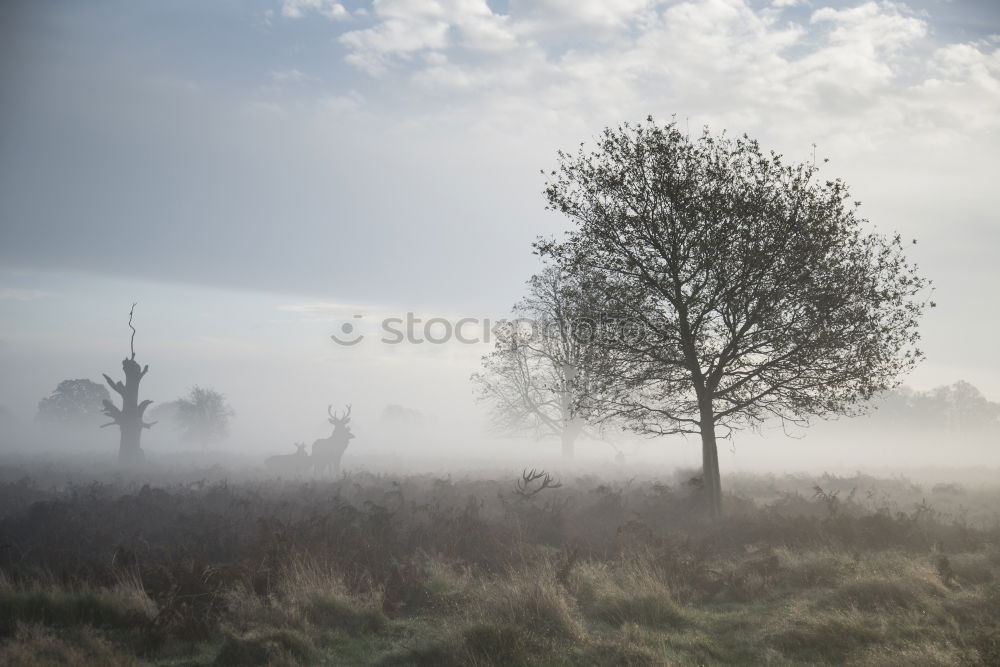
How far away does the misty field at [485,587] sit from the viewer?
6664 mm

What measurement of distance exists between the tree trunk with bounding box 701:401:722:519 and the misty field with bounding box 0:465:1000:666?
726mm

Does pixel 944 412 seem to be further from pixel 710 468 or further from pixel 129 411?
pixel 129 411

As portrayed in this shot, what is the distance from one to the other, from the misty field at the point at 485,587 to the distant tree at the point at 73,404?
77.8 m

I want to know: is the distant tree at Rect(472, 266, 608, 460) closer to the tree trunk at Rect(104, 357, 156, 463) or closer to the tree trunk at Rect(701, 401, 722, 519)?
the tree trunk at Rect(701, 401, 722, 519)

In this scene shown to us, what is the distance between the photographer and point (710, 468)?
51.1 feet

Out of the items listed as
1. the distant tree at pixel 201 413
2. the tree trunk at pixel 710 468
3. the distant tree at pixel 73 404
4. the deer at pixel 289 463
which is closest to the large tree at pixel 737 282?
the tree trunk at pixel 710 468

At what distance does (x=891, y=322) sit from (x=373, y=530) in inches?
543

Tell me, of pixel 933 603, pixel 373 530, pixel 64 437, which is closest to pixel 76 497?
pixel 373 530

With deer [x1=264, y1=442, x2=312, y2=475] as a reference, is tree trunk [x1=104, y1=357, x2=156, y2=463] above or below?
above

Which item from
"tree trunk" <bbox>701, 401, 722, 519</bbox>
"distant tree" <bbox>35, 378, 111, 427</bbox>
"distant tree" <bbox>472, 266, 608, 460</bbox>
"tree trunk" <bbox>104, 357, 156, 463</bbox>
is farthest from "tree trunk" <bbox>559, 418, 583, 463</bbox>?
"distant tree" <bbox>35, 378, 111, 427</bbox>

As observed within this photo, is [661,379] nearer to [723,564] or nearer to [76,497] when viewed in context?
[723,564]

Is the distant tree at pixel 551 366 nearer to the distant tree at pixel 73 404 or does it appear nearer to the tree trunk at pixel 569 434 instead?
the tree trunk at pixel 569 434

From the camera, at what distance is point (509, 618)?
7.47 meters

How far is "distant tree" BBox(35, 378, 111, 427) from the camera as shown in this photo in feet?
259
